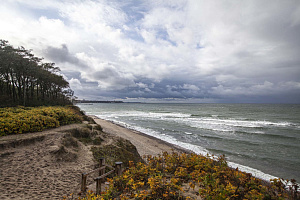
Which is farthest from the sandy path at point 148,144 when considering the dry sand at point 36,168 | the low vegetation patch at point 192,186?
the dry sand at point 36,168

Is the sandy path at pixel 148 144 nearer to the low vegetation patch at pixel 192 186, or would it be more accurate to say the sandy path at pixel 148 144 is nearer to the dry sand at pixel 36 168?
the low vegetation patch at pixel 192 186

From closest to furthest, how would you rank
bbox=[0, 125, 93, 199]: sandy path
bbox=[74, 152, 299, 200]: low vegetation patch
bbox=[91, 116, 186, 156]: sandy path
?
1. bbox=[74, 152, 299, 200]: low vegetation patch
2. bbox=[0, 125, 93, 199]: sandy path
3. bbox=[91, 116, 186, 156]: sandy path

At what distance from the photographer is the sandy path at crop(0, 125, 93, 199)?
207 inches

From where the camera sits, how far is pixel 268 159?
42.0 feet

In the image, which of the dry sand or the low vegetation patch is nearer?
the low vegetation patch

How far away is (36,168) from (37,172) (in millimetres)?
276

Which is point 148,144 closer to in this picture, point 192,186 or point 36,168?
point 36,168

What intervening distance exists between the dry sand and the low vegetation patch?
242 centimetres

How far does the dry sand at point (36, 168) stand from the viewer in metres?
5.30

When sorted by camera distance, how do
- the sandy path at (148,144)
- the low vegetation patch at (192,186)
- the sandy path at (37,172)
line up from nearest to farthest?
1. the low vegetation patch at (192,186)
2. the sandy path at (37,172)
3. the sandy path at (148,144)

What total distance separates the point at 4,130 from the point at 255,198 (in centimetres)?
1172

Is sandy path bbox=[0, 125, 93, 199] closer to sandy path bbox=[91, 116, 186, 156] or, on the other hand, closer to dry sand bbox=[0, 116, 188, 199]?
dry sand bbox=[0, 116, 188, 199]

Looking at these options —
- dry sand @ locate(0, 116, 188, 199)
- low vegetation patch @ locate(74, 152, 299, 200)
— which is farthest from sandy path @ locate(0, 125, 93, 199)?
low vegetation patch @ locate(74, 152, 299, 200)

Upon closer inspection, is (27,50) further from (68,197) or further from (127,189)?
(127,189)
